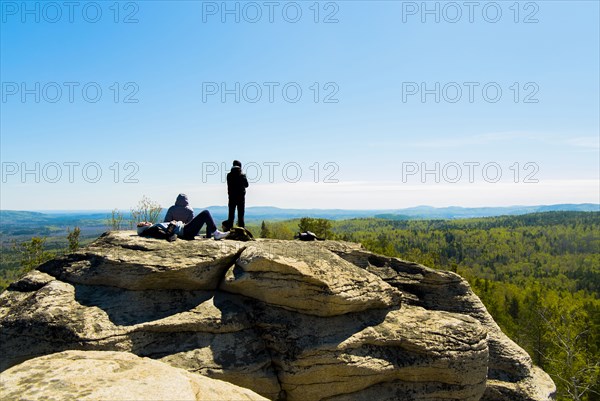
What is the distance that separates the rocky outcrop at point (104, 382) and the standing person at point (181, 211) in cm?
965

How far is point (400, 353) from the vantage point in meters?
15.6

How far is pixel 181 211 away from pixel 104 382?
11532 mm

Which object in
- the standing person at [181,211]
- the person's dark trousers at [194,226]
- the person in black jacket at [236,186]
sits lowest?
the person's dark trousers at [194,226]

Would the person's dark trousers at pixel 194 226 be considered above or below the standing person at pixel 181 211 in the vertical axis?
below

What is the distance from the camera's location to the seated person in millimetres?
16781

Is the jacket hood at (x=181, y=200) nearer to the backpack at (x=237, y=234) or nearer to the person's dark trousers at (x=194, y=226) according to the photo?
the person's dark trousers at (x=194, y=226)

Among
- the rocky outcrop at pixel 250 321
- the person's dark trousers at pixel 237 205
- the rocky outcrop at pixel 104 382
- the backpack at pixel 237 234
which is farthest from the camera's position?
the person's dark trousers at pixel 237 205

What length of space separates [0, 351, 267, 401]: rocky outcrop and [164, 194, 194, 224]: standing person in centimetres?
965

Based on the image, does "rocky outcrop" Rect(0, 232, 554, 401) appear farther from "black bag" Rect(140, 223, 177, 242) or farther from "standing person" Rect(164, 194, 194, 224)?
"standing person" Rect(164, 194, 194, 224)

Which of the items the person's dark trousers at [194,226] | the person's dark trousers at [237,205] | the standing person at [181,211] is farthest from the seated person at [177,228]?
the person's dark trousers at [237,205]

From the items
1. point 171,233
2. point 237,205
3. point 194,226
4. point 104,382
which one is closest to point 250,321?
point 194,226

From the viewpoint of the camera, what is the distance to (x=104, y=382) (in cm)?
698

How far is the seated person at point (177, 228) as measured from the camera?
55.1 ft

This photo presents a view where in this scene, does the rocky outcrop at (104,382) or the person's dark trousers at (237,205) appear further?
the person's dark trousers at (237,205)
